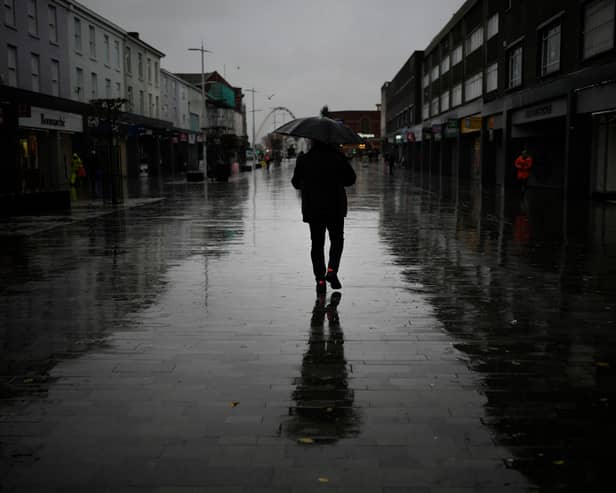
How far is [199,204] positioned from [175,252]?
11.5 m

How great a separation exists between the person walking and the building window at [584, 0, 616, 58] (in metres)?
15.2

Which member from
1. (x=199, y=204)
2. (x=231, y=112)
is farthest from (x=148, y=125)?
(x=231, y=112)

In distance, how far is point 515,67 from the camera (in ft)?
101

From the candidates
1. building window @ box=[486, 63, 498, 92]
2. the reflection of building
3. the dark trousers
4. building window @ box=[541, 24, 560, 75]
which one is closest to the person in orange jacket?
the reflection of building

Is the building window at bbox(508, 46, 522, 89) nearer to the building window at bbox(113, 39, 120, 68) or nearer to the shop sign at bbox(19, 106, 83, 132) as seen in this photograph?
the shop sign at bbox(19, 106, 83, 132)

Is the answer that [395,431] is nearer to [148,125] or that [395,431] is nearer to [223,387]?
[223,387]

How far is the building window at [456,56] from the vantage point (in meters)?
44.9

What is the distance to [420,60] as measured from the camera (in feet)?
211

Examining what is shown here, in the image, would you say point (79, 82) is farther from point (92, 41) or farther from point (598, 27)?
point (598, 27)

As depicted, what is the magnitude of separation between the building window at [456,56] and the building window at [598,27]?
23.3 metres

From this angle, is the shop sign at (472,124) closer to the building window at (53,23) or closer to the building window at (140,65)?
the building window at (53,23)

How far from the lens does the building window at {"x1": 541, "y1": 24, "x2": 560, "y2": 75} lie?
24750 millimetres

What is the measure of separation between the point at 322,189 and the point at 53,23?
32.7m

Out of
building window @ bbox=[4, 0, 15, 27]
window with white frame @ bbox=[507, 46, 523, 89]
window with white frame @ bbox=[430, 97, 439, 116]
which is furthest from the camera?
window with white frame @ bbox=[430, 97, 439, 116]
